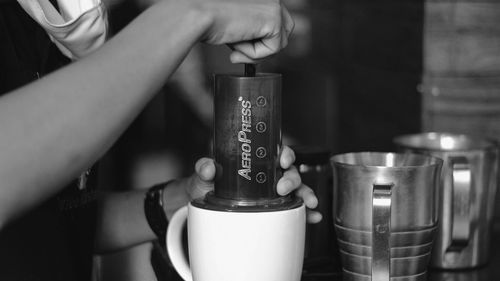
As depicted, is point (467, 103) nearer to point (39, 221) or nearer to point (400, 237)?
point (400, 237)

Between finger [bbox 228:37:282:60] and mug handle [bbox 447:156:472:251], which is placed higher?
finger [bbox 228:37:282:60]

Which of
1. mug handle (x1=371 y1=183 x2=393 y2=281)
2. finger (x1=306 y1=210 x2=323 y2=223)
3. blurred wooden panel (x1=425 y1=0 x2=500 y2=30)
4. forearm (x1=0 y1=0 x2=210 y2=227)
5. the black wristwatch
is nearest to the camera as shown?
forearm (x1=0 y1=0 x2=210 y2=227)

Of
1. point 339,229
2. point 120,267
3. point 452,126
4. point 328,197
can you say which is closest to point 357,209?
point 339,229

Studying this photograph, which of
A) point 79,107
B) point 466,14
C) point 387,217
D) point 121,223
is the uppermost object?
point 466,14

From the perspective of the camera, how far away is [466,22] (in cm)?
194

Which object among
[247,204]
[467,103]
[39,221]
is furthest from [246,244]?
[467,103]

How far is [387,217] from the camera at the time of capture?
3.29 feet

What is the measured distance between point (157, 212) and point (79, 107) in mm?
561

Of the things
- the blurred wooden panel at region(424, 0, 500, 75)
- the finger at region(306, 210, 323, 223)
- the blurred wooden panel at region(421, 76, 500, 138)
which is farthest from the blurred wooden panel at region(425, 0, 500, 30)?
the finger at region(306, 210, 323, 223)

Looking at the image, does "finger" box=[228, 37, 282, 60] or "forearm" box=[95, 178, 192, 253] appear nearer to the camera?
"finger" box=[228, 37, 282, 60]

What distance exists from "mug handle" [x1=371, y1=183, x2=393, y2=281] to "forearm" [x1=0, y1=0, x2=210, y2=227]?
301mm

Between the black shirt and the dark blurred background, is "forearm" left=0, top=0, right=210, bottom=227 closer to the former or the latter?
the black shirt

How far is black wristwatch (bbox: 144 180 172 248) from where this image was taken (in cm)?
140

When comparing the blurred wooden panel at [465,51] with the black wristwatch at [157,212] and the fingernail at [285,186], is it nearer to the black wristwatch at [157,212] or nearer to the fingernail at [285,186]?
the black wristwatch at [157,212]
